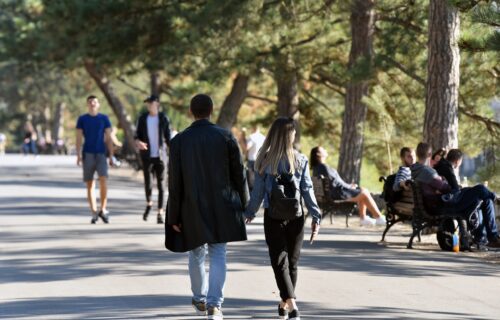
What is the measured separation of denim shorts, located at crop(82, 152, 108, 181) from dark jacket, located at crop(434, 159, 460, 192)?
529 centimetres

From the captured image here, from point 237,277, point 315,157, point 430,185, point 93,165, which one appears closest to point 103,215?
point 93,165

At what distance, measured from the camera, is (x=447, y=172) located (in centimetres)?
1588

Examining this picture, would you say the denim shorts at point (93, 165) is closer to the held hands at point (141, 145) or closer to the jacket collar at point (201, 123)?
the held hands at point (141, 145)

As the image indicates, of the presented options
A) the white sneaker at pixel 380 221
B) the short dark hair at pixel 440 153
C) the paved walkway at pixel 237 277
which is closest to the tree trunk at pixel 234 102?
the white sneaker at pixel 380 221

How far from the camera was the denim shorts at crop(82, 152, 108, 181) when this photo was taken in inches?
736

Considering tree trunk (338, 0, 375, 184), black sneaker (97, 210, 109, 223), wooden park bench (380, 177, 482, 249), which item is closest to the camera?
wooden park bench (380, 177, 482, 249)

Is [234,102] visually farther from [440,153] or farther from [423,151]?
[423,151]

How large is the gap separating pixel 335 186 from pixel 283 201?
1040cm

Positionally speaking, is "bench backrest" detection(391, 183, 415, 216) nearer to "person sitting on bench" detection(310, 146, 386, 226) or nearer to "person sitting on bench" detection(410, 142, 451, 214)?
"person sitting on bench" detection(410, 142, 451, 214)

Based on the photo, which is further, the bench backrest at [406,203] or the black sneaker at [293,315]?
the bench backrest at [406,203]

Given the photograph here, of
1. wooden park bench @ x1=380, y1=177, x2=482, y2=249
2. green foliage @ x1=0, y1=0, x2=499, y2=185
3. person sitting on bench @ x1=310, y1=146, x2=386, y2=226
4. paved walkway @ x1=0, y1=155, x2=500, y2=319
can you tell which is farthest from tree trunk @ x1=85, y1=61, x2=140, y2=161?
wooden park bench @ x1=380, y1=177, x2=482, y2=249

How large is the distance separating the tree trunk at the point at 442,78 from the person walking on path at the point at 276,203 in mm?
8938

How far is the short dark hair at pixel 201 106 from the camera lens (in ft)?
30.9

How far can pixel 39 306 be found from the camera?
33.4 feet
